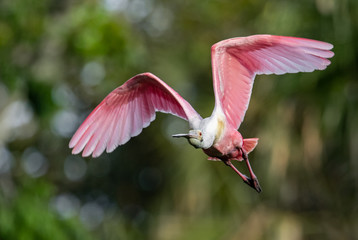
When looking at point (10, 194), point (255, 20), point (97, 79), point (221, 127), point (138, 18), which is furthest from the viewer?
point (138, 18)

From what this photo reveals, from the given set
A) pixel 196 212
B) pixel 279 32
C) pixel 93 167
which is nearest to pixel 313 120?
pixel 279 32

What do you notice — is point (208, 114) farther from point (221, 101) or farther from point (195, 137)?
point (195, 137)

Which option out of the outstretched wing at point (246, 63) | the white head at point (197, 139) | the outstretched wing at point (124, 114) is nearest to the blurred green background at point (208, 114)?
the outstretched wing at point (124, 114)

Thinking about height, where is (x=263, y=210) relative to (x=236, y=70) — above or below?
below

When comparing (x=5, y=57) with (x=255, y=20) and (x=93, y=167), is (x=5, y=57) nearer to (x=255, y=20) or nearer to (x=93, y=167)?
(x=255, y=20)

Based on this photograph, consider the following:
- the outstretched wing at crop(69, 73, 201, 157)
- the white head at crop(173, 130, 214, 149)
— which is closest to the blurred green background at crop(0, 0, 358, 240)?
the outstretched wing at crop(69, 73, 201, 157)

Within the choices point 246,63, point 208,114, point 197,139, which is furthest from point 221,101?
point 208,114

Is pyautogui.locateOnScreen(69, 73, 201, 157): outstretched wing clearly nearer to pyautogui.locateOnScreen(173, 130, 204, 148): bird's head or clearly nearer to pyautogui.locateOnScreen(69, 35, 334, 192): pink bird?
pyautogui.locateOnScreen(69, 35, 334, 192): pink bird
